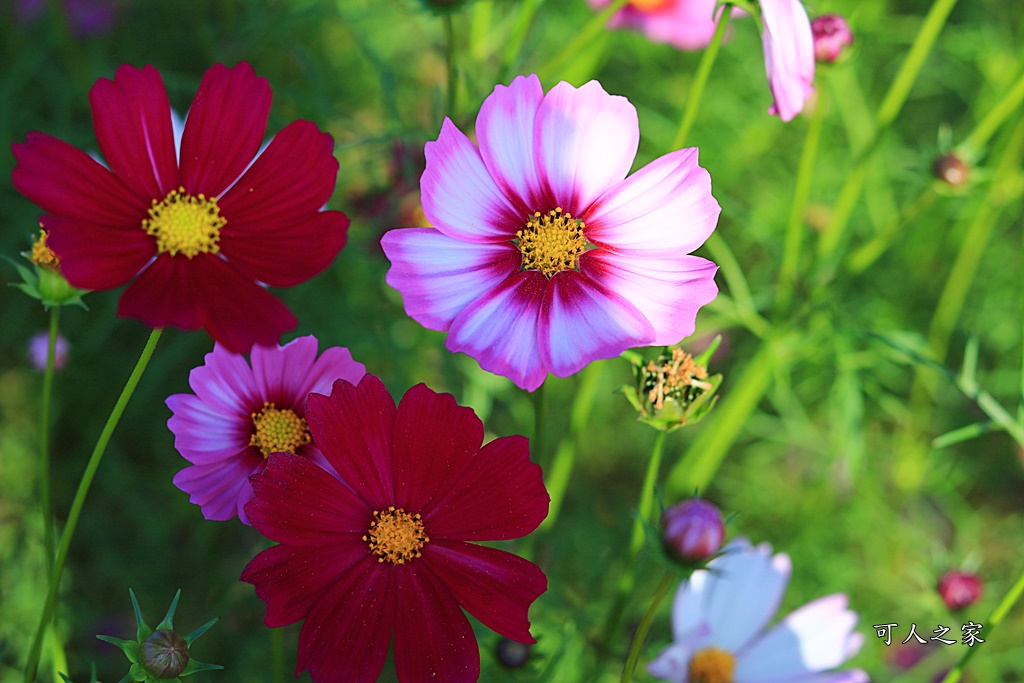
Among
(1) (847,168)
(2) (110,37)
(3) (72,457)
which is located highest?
(2) (110,37)

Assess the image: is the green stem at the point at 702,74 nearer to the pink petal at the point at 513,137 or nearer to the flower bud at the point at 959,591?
the pink petal at the point at 513,137

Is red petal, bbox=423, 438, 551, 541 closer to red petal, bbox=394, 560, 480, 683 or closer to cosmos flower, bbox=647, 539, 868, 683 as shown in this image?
red petal, bbox=394, 560, 480, 683

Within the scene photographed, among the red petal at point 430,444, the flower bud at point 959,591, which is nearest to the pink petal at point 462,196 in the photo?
the red petal at point 430,444

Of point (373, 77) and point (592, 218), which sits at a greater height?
point (592, 218)

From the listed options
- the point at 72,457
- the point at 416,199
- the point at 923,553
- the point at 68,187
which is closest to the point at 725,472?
the point at 923,553

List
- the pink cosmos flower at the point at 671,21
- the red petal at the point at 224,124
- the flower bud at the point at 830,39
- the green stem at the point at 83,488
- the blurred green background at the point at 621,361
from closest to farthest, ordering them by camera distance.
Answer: the green stem at the point at 83,488 < the red petal at the point at 224,124 < the flower bud at the point at 830,39 < the blurred green background at the point at 621,361 < the pink cosmos flower at the point at 671,21

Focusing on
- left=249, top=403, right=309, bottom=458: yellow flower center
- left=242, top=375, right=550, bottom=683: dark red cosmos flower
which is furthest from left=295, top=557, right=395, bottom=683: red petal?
left=249, top=403, right=309, bottom=458: yellow flower center

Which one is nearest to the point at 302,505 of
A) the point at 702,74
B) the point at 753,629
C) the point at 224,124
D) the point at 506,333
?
the point at 506,333

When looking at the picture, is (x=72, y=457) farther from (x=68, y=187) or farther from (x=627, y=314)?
(x=627, y=314)
